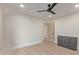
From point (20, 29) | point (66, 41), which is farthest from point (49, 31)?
point (20, 29)

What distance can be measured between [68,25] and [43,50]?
786 millimetres

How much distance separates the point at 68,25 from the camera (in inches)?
82.3

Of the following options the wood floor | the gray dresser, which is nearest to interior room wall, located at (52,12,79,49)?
the gray dresser

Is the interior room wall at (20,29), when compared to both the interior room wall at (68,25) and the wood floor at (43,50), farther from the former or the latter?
the interior room wall at (68,25)

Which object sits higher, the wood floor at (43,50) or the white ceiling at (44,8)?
the white ceiling at (44,8)

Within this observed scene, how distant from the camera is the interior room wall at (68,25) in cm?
198

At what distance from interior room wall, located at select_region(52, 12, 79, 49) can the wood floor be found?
0.97 ft

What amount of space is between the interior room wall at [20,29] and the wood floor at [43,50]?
13cm

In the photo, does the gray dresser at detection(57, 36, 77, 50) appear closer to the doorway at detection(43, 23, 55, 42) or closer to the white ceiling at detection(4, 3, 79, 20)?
the doorway at detection(43, 23, 55, 42)

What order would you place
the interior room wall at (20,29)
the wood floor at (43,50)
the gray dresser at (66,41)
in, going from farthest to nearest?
1. the gray dresser at (66,41)
2. the interior room wall at (20,29)
3. the wood floor at (43,50)

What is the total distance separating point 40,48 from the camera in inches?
79.1

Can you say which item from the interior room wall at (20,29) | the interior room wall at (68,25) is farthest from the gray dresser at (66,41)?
the interior room wall at (20,29)

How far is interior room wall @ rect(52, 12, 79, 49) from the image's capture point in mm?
1983

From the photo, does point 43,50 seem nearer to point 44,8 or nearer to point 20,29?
point 20,29
